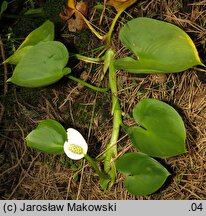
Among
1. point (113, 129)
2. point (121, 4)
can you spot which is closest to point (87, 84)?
point (113, 129)

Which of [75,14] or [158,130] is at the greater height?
[75,14]

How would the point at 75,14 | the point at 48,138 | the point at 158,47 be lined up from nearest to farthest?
the point at 158,47 → the point at 48,138 → the point at 75,14

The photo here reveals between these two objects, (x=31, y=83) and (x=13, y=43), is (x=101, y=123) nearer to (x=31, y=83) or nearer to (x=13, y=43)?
(x=31, y=83)

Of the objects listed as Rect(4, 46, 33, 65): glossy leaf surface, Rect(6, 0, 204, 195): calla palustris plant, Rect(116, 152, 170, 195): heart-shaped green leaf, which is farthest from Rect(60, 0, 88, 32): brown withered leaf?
Rect(116, 152, 170, 195): heart-shaped green leaf

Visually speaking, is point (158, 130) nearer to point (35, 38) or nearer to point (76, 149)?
point (76, 149)

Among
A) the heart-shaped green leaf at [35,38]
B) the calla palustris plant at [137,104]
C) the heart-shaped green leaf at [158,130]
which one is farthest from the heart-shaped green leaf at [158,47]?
the heart-shaped green leaf at [35,38]

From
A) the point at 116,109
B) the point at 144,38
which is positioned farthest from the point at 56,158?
the point at 144,38
